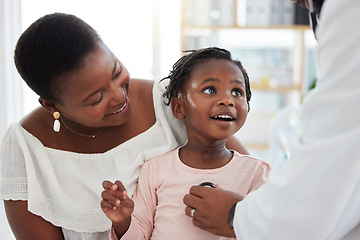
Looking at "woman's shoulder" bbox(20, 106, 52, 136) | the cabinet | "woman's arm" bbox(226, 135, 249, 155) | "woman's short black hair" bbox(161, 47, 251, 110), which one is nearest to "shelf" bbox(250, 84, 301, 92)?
the cabinet

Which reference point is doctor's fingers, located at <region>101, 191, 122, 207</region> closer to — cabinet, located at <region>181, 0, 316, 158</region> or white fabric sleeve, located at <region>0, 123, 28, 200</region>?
white fabric sleeve, located at <region>0, 123, 28, 200</region>

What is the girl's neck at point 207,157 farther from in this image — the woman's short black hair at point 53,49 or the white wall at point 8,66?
the white wall at point 8,66

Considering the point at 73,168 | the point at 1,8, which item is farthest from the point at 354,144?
the point at 1,8

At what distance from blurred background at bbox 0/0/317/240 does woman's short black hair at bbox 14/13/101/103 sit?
197cm

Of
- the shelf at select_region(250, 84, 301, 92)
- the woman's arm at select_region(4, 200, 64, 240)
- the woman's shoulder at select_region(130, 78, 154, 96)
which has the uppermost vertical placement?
the woman's shoulder at select_region(130, 78, 154, 96)

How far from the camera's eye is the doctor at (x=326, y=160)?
0.72 meters

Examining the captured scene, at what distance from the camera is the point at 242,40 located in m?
5.25

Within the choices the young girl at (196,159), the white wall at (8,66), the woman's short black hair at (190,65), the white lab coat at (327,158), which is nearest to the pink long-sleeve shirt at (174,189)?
the young girl at (196,159)

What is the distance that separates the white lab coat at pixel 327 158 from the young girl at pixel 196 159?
1.53 feet

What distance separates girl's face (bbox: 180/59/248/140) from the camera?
1.32 meters

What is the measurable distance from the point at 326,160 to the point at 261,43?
4.66 meters

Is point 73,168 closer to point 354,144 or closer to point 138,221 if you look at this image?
point 138,221

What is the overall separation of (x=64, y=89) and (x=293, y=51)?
4239 mm

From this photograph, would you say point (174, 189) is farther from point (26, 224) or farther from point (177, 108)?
point (26, 224)
